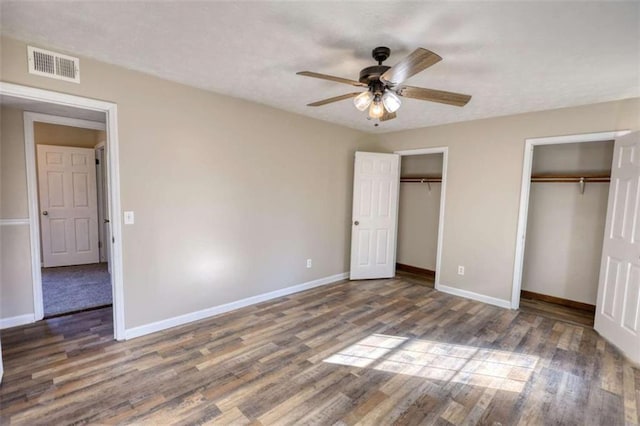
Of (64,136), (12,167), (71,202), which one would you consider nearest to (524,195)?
(12,167)

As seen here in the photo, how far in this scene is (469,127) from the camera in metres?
4.07

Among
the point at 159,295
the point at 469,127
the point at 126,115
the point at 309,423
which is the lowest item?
the point at 309,423

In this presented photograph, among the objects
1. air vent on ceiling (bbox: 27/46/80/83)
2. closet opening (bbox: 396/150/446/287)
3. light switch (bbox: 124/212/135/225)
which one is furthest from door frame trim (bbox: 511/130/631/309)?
air vent on ceiling (bbox: 27/46/80/83)

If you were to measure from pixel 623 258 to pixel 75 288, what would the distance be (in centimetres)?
645

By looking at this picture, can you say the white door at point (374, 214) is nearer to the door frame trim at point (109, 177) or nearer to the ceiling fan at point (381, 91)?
the ceiling fan at point (381, 91)

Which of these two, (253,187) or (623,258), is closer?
(623,258)

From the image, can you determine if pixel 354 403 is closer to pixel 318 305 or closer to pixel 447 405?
pixel 447 405

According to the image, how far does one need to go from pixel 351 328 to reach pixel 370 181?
7.89ft

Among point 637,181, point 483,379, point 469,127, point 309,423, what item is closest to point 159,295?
point 309,423

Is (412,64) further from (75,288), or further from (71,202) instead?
(71,202)

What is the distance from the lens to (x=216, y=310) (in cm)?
341

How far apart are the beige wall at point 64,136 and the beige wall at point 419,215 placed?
5456 mm

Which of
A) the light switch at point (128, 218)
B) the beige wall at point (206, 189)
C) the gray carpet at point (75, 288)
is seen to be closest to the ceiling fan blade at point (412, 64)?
the beige wall at point (206, 189)

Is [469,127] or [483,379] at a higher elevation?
[469,127]
